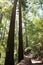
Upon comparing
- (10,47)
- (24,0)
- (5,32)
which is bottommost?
(5,32)

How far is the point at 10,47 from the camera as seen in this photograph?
13297 millimetres

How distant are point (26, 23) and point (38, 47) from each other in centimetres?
1777

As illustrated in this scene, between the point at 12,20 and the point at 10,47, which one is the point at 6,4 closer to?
the point at 12,20

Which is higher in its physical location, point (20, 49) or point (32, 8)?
point (32, 8)

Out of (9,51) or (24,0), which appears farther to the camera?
(24,0)

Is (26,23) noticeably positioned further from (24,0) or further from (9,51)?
(9,51)

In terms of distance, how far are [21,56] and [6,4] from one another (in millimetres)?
8299

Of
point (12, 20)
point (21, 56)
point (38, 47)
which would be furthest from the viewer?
point (38, 47)

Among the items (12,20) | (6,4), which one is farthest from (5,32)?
(12,20)

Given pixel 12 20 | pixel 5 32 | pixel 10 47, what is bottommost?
pixel 5 32

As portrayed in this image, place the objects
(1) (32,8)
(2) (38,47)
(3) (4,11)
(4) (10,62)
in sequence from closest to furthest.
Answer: (4) (10,62)
(2) (38,47)
(3) (4,11)
(1) (32,8)

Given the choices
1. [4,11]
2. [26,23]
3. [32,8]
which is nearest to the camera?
[4,11]

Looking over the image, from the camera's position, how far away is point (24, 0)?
20000 millimetres

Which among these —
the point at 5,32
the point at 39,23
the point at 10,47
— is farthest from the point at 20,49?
the point at 5,32
